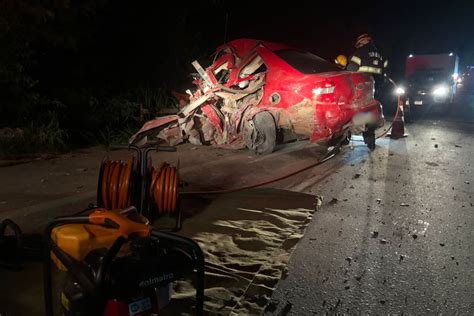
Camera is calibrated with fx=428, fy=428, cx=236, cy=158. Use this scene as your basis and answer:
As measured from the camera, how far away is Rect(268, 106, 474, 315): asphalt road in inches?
117

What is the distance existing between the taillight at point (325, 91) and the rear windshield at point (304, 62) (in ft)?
2.09

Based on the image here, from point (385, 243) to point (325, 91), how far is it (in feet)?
11.4

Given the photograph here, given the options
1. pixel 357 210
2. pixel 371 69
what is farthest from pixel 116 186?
pixel 371 69

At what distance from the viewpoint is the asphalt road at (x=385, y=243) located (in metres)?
2.97

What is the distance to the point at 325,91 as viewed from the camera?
22.5ft

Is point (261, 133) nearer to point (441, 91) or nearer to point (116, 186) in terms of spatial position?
point (116, 186)

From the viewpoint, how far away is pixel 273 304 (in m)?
2.91

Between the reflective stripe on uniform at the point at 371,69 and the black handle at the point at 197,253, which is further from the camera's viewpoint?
the reflective stripe on uniform at the point at 371,69

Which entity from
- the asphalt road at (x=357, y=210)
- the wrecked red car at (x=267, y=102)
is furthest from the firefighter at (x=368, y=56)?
the wrecked red car at (x=267, y=102)

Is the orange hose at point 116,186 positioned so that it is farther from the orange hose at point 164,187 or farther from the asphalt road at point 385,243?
the asphalt road at point 385,243

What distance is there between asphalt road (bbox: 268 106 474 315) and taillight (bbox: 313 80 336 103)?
1.12 metres

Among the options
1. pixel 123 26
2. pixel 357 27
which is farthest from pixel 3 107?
pixel 357 27

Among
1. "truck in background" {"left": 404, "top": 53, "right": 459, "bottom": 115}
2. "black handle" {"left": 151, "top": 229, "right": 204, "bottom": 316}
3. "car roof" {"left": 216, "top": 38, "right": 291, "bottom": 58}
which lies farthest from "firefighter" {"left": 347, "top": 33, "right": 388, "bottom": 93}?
"black handle" {"left": 151, "top": 229, "right": 204, "bottom": 316}

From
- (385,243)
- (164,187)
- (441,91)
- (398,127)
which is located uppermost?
(441,91)
